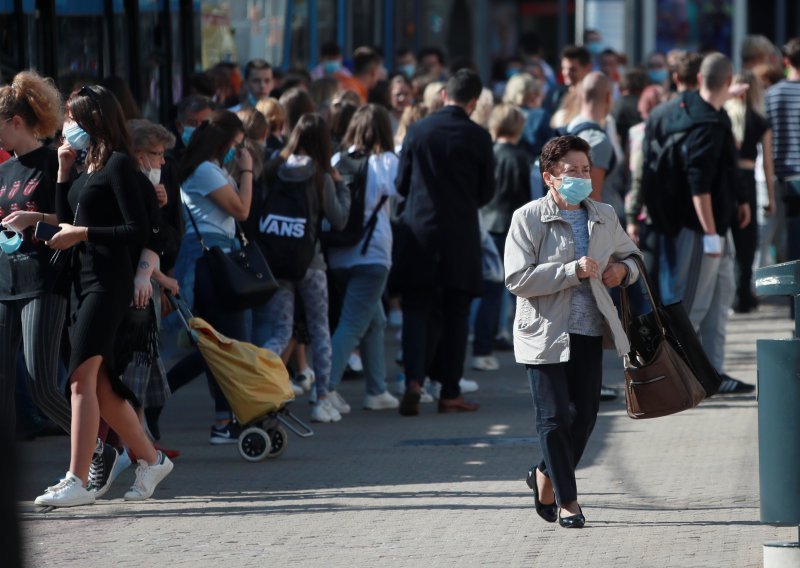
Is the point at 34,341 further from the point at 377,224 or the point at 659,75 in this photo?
the point at 659,75

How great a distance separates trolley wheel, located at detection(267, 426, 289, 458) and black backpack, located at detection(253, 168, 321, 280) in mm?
1058

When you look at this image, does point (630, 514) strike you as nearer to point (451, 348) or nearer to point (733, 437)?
point (733, 437)

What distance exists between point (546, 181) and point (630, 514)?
1335 mm

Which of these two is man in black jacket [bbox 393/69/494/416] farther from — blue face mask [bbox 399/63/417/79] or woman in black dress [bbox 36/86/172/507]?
blue face mask [bbox 399/63/417/79]

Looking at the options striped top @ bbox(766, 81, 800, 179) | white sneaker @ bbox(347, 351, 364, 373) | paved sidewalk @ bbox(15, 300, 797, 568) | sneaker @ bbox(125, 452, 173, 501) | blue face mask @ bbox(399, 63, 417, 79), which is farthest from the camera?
blue face mask @ bbox(399, 63, 417, 79)

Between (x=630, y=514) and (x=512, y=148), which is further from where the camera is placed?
(x=512, y=148)

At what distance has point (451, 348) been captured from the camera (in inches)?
348

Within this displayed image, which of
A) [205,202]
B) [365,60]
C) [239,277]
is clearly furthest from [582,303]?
[365,60]

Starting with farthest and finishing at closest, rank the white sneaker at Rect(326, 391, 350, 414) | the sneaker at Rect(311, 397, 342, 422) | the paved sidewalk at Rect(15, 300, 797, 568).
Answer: the white sneaker at Rect(326, 391, 350, 414), the sneaker at Rect(311, 397, 342, 422), the paved sidewalk at Rect(15, 300, 797, 568)

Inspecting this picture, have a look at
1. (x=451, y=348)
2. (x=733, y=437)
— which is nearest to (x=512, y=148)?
(x=451, y=348)

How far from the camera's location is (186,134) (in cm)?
837

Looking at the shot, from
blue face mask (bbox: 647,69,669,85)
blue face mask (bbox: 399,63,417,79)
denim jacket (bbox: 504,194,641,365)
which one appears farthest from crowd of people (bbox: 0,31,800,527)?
blue face mask (bbox: 399,63,417,79)

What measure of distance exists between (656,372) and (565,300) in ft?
1.43

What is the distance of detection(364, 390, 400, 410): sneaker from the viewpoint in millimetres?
8984
